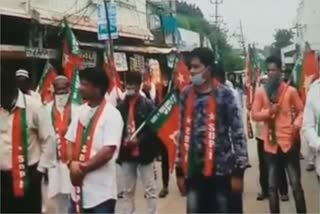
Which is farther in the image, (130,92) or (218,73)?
(130,92)

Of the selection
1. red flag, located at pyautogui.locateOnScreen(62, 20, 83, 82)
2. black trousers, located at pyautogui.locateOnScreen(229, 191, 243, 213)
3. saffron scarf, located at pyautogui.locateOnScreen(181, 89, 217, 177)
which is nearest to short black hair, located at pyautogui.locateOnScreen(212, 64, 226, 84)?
saffron scarf, located at pyautogui.locateOnScreen(181, 89, 217, 177)

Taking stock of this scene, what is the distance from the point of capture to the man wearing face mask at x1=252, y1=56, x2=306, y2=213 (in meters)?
7.93

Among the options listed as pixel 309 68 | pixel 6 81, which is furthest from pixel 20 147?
pixel 309 68

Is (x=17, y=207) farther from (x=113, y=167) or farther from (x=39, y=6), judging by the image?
(x=39, y=6)

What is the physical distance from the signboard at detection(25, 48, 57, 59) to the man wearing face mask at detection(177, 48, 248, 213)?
41.2ft

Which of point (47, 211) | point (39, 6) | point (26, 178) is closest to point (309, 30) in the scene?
point (39, 6)

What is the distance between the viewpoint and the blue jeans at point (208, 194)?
598 cm

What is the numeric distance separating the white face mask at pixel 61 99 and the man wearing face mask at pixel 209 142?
7.85 ft

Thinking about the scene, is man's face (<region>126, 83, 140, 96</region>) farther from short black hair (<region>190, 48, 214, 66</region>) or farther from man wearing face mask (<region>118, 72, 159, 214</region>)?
short black hair (<region>190, 48, 214, 66</region>)

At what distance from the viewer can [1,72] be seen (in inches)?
237

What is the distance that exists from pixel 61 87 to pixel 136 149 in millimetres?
1000

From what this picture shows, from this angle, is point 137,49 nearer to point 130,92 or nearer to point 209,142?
point 130,92

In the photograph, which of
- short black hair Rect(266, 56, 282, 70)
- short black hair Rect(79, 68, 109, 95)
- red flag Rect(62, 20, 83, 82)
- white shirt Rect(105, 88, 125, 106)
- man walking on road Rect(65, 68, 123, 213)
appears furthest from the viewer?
red flag Rect(62, 20, 83, 82)

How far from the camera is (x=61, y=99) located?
8258mm
